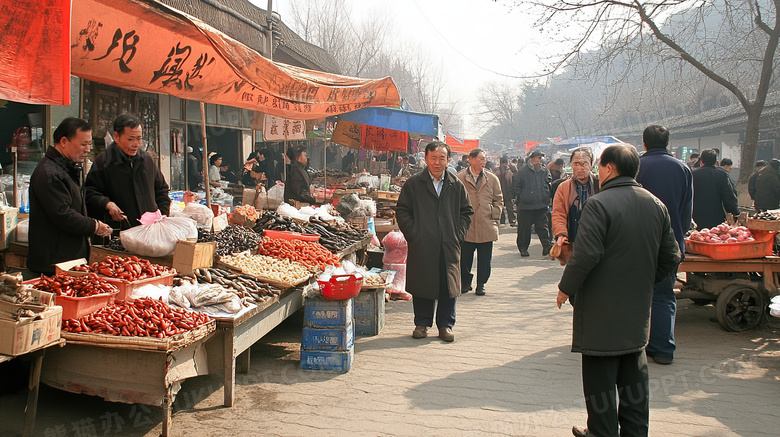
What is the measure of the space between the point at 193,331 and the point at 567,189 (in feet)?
12.3

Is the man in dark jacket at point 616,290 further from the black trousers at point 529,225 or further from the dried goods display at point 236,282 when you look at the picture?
the black trousers at point 529,225

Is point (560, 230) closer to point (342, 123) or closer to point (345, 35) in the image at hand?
point (342, 123)

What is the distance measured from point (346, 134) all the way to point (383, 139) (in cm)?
110

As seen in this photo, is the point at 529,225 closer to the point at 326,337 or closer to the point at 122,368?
the point at 326,337

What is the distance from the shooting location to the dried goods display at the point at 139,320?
375cm

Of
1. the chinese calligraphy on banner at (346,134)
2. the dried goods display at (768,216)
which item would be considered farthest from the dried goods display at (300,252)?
the chinese calligraphy on banner at (346,134)

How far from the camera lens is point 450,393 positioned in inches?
185

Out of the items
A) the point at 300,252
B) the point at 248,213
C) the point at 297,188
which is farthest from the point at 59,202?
the point at 297,188

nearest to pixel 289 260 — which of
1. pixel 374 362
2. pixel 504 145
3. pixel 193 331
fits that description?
pixel 374 362

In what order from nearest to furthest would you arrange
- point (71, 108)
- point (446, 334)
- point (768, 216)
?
point (446, 334)
point (768, 216)
point (71, 108)

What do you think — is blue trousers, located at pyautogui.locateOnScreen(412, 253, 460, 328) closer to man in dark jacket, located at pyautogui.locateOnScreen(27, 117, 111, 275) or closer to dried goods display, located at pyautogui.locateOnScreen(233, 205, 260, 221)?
dried goods display, located at pyautogui.locateOnScreen(233, 205, 260, 221)

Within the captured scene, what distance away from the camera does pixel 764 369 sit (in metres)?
5.35

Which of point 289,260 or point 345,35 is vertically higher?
point 345,35

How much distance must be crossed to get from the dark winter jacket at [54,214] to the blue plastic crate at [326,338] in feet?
6.59
